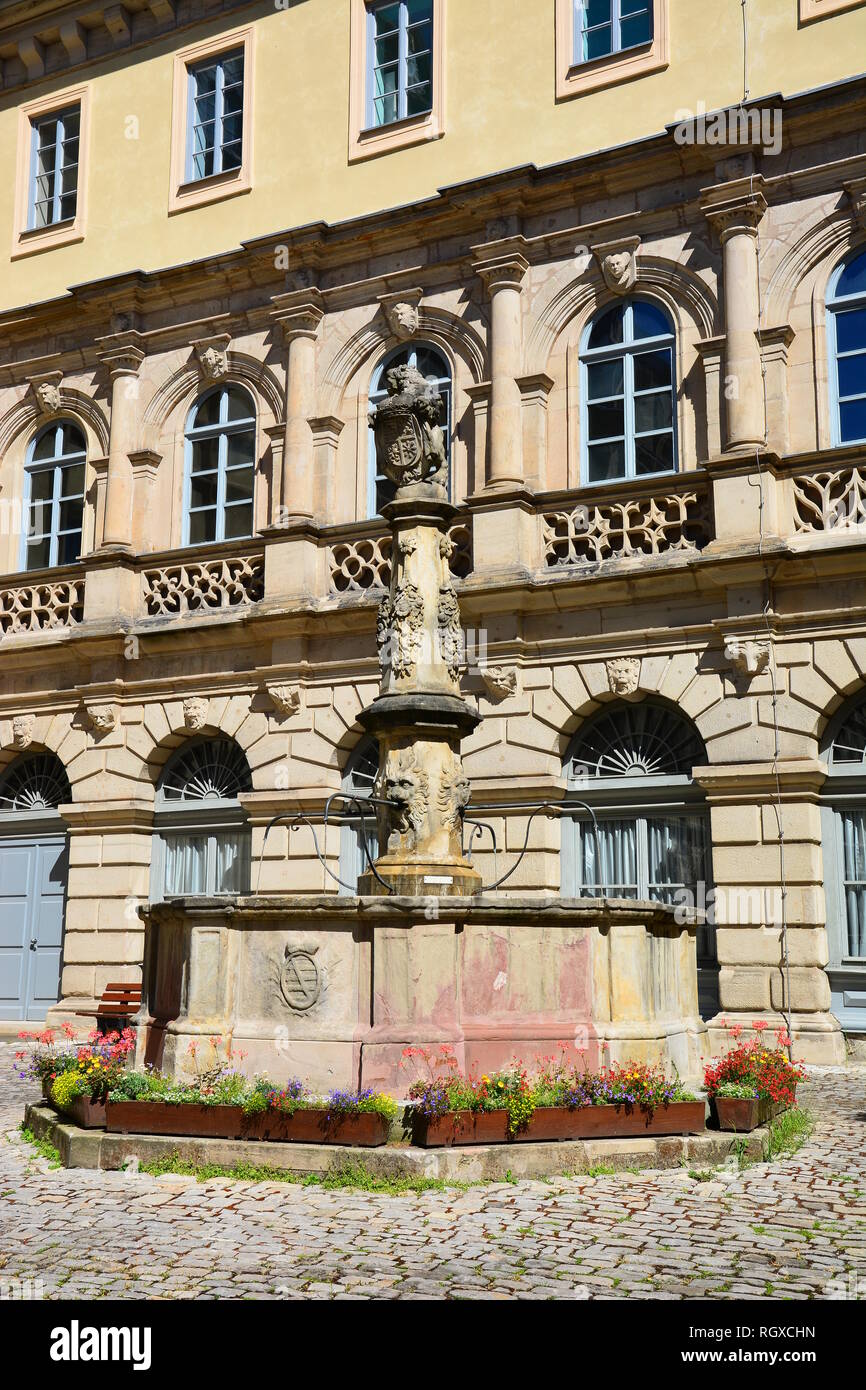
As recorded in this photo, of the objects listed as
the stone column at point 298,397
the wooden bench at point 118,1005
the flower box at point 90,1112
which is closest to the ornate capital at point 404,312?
the stone column at point 298,397

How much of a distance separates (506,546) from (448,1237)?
11057 mm

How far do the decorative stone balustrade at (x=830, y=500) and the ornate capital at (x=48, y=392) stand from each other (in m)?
11.6

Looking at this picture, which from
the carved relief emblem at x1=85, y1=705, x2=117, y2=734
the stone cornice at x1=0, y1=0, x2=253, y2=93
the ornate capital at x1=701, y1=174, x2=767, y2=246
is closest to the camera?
the ornate capital at x1=701, y1=174, x2=767, y2=246

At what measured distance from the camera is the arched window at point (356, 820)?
17953mm

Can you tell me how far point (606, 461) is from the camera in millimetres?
17234

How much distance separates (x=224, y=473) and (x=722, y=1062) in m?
12.6

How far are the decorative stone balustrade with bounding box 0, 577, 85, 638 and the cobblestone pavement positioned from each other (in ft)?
41.3

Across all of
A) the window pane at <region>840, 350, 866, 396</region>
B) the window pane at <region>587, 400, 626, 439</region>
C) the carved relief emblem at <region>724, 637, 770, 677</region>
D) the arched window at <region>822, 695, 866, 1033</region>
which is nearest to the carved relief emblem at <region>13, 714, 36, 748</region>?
the window pane at <region>587, 400, 626, 439</region>

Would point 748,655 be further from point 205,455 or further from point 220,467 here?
point 205,455

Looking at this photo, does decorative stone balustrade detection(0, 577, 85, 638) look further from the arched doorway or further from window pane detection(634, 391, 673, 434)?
window pane detection(634, 391, 673, 434)

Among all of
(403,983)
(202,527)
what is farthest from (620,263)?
(403,983)

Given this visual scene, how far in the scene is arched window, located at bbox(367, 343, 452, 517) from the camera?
18.5m

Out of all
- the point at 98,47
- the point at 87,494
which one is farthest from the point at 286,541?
the point at 98,47

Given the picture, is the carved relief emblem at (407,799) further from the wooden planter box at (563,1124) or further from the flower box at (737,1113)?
the flower box at (737,1113)
